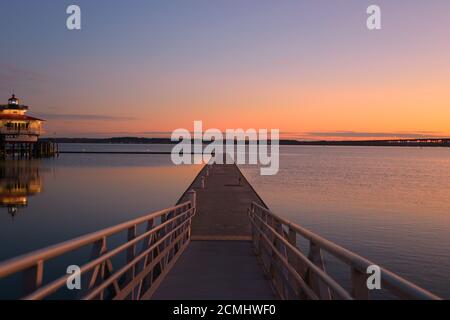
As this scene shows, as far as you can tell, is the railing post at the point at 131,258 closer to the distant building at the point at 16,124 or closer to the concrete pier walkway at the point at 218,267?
the concrete pier walkway at the point at 218,267

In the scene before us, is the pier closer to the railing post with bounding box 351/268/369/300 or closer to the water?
the railing post with bounding box 351/268/369/300

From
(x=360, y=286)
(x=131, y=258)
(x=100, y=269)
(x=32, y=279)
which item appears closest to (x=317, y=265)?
(x=360, y=286)

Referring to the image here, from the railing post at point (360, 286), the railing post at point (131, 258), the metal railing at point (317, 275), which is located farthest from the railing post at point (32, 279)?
the railing post at point (131, 258)

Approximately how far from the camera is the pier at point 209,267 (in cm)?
333

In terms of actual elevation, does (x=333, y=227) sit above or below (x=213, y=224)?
A: below

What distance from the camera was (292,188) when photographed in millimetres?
43812

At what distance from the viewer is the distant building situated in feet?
240

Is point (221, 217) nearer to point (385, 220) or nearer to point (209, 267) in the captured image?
point (209, 267)

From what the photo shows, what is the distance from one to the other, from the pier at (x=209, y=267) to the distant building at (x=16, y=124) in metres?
66.5

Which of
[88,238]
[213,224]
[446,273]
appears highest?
[88,238]
